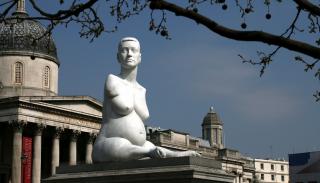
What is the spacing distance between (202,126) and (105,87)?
7979cm

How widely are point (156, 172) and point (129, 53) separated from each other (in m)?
3.30

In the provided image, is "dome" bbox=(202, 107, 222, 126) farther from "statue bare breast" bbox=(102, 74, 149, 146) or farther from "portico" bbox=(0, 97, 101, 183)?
"statue bare breast" bbox=(102, 74, 149, 146)

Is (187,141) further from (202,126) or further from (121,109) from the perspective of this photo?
(121,109)

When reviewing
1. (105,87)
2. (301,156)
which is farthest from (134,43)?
(301,156)

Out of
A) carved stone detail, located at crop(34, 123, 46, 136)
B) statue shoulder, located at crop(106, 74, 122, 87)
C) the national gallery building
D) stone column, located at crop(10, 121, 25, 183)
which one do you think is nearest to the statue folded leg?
statue shoulder, located at crop(106, 74, 122, 87)

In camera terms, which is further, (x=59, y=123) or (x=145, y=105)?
(x=59, y=123)

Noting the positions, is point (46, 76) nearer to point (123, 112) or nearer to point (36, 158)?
point (36, 158)

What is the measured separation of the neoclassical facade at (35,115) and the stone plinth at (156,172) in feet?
108

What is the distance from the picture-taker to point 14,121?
47.9 meters

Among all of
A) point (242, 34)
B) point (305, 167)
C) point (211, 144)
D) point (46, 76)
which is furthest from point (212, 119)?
point (242, 34)

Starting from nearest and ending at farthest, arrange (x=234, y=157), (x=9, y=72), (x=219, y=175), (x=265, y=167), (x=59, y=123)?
(x=219, y=175), (x=59, y=123), (x=9, y=72), (x=234, y=157), (x=265, y=167)

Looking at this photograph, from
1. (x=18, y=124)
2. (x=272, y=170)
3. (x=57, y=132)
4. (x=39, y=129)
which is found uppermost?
(x=18, y=124)

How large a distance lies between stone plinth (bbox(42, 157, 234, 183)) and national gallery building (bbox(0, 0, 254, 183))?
33.8 meters

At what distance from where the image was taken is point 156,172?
12.7 meters
